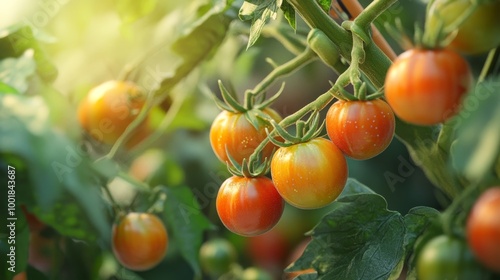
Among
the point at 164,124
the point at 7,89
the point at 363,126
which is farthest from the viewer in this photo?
the point at 164,124

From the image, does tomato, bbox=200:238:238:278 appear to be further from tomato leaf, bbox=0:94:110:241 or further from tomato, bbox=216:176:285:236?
tomato, bbox=216:176:285:236

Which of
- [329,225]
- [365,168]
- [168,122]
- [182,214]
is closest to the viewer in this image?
[329,225]

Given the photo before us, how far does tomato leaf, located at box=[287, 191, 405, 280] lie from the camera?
581 mm

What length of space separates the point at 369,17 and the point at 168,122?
538 mm

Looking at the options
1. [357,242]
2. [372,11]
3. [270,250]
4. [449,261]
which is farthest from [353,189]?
[270,250]

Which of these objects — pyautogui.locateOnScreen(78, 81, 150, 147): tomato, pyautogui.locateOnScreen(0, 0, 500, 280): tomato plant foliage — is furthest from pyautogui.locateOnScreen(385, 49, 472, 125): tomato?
pyautogui.locateOnScreen(78, 81, 150, 147): tomato

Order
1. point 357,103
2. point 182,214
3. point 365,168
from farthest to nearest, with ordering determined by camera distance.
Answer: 1. point 365,168
2. point 182,214
3. point 357,103

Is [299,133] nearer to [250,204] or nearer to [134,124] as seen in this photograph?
[250,204]

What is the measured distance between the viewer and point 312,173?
52 centimetres

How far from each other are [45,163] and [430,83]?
1.22 feet

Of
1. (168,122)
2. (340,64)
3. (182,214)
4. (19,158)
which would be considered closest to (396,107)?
(340,64)

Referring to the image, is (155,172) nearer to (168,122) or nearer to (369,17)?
(168,122)

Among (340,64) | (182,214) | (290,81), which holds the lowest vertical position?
(290,81)

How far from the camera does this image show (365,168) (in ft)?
3.71
